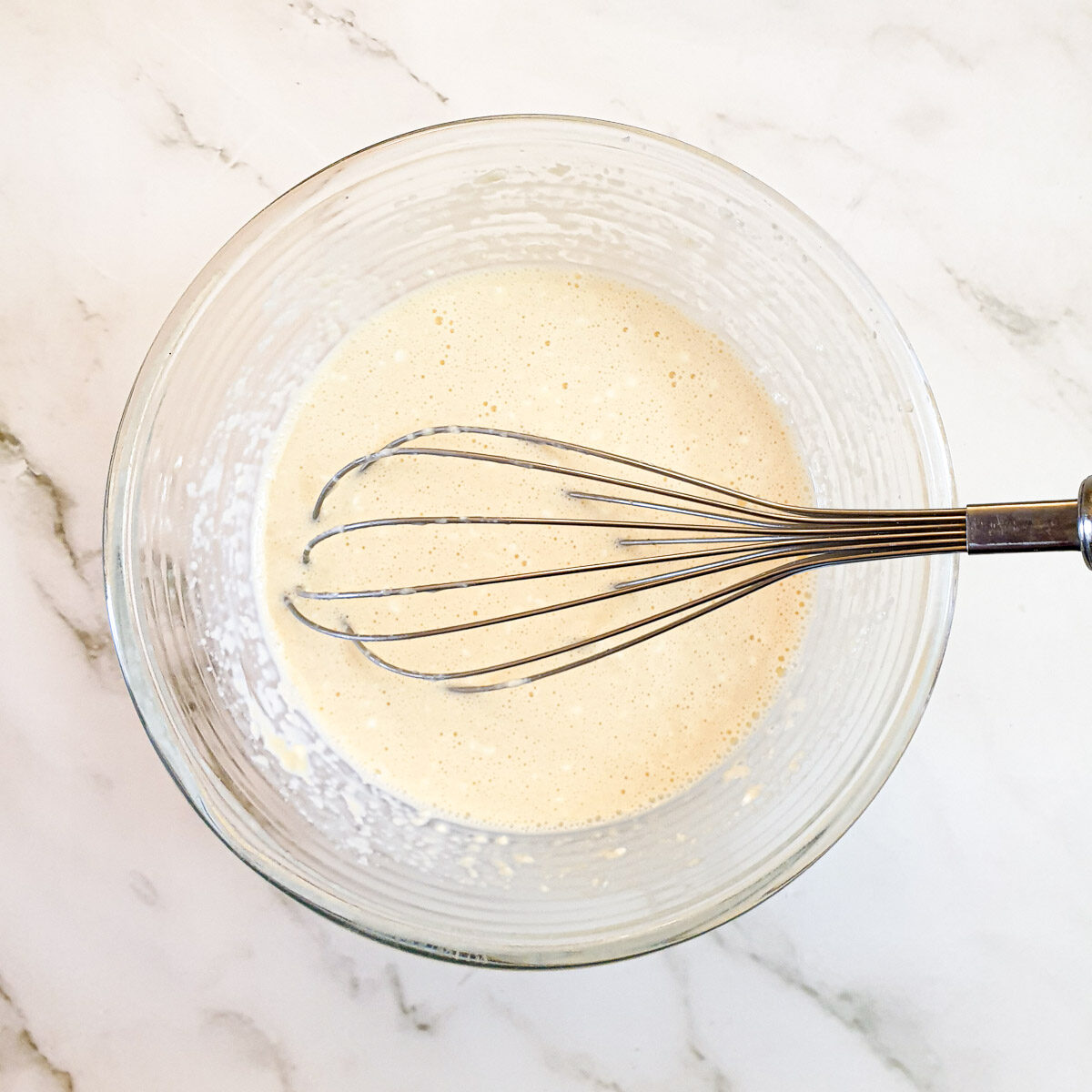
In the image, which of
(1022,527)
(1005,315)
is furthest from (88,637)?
(1005,315)

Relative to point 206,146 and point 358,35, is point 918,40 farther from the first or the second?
point 206,146

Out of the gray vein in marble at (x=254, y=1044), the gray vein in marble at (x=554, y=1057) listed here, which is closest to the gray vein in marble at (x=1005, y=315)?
the gray vein in marble at (x=554, y=1057)

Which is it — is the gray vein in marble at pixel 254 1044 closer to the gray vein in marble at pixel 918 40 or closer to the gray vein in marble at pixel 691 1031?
the gray vein in marble at pixel 691 1031

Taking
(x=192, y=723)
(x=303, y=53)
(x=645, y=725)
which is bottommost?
(x=192, y=723)

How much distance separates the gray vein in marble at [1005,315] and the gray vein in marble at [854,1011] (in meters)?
0.58

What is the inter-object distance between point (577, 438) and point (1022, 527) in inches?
14.2

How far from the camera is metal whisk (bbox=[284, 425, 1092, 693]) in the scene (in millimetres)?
570

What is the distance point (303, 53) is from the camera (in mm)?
857

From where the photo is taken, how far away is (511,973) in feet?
2.78

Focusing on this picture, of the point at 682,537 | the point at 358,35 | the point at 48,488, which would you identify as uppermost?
the point at 358,35

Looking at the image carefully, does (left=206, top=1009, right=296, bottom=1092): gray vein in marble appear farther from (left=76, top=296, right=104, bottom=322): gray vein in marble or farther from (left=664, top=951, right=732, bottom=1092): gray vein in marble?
(left=76, top=296, right=104, bottom=322): gray vein in marble

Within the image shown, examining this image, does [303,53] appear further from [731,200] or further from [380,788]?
[380,788]

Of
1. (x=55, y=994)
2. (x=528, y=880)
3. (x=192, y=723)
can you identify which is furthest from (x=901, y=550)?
(x=55, y=994)

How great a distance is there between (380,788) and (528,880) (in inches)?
5.8
